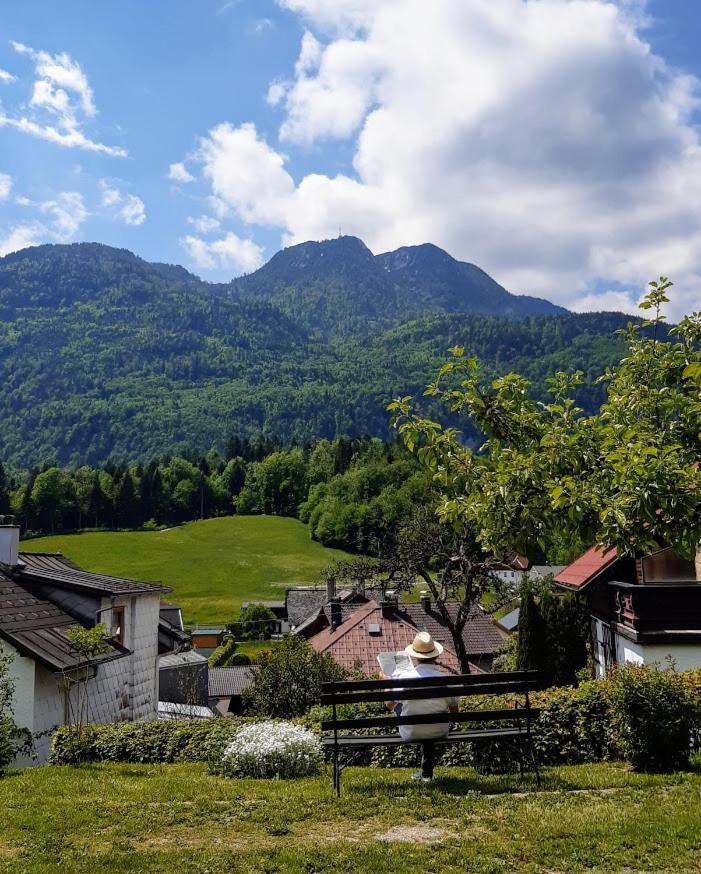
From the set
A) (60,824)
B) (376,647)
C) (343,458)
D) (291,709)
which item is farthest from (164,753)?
(343,458)

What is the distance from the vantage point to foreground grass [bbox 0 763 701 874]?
5805 mm

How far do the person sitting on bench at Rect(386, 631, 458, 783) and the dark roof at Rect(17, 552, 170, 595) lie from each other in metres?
13.1

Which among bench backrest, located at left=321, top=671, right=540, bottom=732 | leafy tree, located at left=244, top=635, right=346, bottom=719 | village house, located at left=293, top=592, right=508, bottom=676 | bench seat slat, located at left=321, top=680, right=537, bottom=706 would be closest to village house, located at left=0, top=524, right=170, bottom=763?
leafy tree, located at left=244, top=635, right=346, bottom=719

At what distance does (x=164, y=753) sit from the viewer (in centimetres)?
1391

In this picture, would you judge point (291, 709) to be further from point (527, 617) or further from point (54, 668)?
point (527, 617)

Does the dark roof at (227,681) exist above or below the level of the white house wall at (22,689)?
below

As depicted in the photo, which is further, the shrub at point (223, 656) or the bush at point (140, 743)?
the shrub at point (223, 656)

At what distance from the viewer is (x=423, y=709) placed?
8969 millimetres

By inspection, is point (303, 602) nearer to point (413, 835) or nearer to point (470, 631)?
point (470, 631)

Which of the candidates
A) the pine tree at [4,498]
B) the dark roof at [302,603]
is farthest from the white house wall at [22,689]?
the pine tree at [4,498]

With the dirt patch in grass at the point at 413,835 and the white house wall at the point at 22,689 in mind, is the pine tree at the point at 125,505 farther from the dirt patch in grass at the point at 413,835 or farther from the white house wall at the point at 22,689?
the dirt patch in grass at the point at 413,835

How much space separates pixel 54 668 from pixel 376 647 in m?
23.5

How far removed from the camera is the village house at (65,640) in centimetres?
1577

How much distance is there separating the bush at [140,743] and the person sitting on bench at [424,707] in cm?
543
